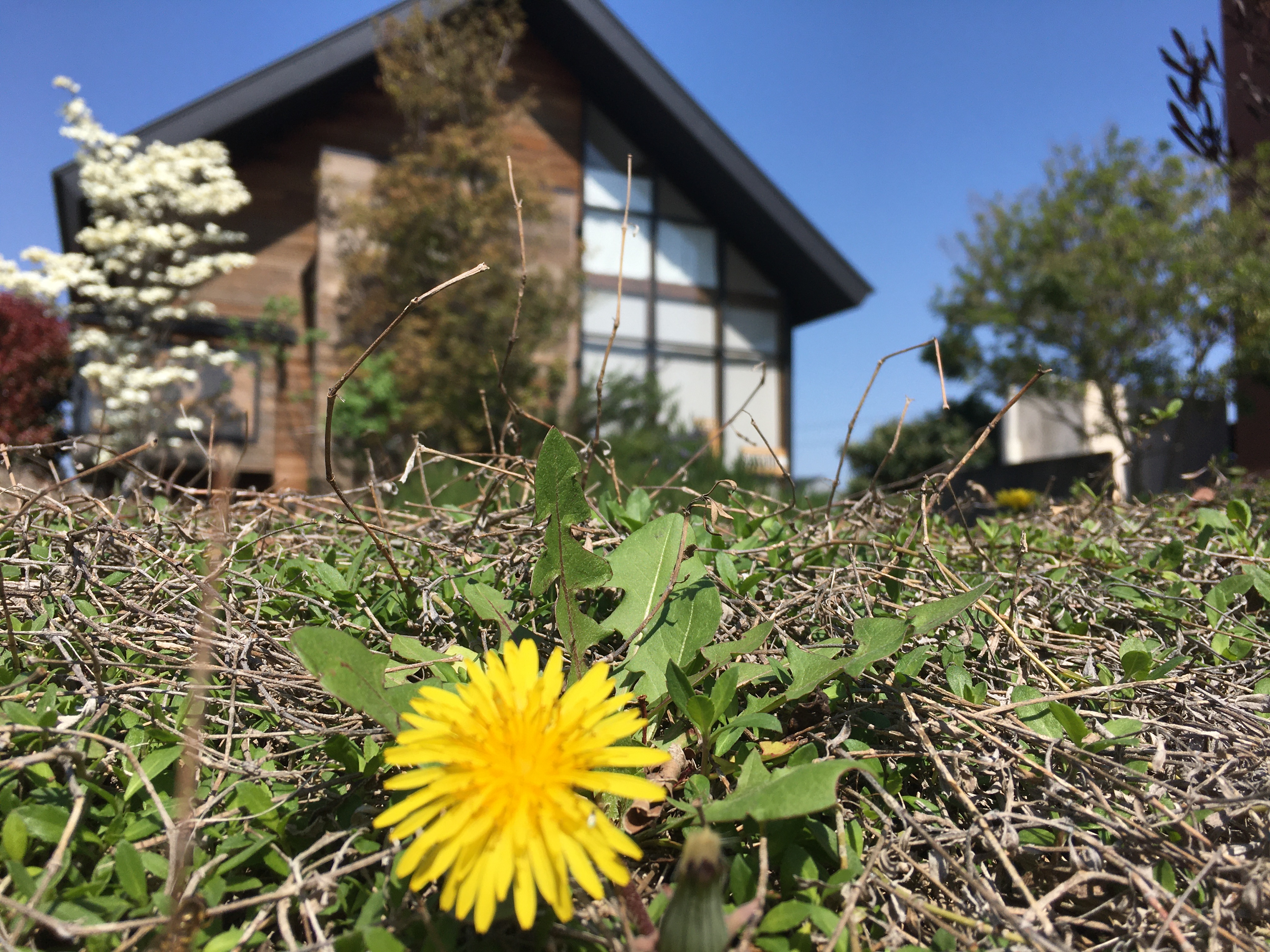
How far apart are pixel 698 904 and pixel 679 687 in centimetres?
27

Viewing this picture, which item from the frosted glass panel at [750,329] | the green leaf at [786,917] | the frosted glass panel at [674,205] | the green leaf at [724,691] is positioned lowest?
the green leaf at [786,917]

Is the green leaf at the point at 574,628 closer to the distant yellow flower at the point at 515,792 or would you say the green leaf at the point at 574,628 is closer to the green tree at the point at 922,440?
the distant yellow flower at the point at 515,792

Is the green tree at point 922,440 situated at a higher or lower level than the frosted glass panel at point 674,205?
lower

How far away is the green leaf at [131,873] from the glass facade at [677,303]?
9.70 meters

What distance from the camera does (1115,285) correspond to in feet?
38.3

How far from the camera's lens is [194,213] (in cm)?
845

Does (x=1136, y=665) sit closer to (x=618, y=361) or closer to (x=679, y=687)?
(x=679, y=687)

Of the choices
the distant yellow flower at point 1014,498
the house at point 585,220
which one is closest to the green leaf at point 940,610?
the distant yellow flower at point 1014,498

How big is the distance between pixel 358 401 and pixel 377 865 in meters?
8.09

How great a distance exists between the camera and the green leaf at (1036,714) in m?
0.86

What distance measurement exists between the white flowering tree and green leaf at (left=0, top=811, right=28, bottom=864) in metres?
8.07

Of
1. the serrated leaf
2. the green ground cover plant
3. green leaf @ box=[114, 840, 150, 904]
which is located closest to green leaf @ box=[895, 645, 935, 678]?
the green ground cover plant

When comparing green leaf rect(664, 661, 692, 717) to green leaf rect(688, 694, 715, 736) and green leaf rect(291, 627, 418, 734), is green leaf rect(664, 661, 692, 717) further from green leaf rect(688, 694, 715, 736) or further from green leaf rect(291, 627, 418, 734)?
green leaf rect(291, 627, 418, 734)

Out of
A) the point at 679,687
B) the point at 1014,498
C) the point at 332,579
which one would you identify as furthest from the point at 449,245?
the point at 679,687
